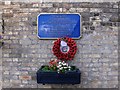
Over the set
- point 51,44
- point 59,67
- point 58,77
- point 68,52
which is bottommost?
point 58,77

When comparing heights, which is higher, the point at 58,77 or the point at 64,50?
the point at 64,50

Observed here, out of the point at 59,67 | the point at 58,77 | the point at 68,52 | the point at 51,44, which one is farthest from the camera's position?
the point at 51,44

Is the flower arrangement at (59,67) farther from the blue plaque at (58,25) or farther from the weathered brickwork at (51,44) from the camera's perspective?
the blue plaque at (58,25)

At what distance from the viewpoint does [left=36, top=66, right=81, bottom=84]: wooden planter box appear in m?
7.40

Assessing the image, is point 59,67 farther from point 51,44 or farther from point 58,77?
point 51,44

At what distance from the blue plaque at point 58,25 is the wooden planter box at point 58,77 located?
3.07 feet

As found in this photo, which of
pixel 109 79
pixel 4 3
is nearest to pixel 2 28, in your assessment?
pixel 4 3

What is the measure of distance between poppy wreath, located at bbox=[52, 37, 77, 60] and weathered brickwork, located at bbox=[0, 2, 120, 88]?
6.2 inches

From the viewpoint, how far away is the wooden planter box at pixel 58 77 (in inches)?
291

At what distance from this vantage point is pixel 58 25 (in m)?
7.87

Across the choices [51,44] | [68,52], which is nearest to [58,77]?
[68,52]

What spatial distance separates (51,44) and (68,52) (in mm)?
456

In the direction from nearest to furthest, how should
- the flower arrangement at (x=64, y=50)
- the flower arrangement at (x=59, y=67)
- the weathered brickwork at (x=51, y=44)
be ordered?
the flower arrangement at (x=59, y=67) → the flower arrangement at (x=64, y=50) → the weathered brickwork at (x=51, y=44)

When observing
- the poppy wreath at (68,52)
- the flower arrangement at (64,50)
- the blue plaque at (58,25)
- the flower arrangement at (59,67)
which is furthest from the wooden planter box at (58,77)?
the blue plaque at (58,25)
